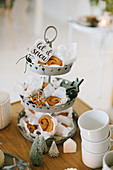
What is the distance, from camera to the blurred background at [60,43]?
8.22 ft

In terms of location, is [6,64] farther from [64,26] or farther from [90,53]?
[64,26]

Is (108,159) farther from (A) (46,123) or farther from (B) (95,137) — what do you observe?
(A) (46,123)

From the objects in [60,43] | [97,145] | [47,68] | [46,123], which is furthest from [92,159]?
[60,43]

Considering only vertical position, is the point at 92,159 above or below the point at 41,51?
below

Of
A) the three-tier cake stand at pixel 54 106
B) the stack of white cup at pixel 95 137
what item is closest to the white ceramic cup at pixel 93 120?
the stack of white cup at pixel 95 137

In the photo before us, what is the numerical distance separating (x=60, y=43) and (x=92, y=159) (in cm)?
293

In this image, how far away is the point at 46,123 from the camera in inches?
41.3

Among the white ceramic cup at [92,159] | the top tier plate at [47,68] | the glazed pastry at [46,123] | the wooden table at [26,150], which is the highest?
the top tier plate at [47,68]

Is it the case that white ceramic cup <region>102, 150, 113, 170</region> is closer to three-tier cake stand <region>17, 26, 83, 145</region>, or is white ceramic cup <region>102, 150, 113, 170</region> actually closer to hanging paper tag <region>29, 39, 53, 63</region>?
three-tier cake stand <region>17, 26, 83, 145</region>

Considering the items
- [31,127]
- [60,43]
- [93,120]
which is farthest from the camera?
[60,43]

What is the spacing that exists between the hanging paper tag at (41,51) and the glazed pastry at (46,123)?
257 millimetres

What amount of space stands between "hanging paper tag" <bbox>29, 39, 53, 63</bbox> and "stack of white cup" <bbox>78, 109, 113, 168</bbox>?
294 millimetres

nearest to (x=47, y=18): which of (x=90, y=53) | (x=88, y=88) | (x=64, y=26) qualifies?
(x=64, y=26)

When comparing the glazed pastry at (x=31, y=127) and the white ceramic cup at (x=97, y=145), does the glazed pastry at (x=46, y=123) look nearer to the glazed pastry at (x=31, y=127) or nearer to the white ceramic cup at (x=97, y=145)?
the glazed pastry at (x=31, y=127)
